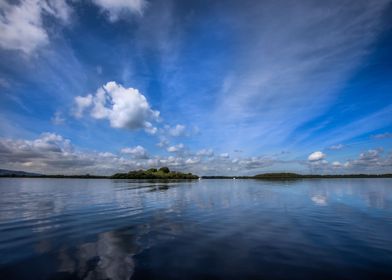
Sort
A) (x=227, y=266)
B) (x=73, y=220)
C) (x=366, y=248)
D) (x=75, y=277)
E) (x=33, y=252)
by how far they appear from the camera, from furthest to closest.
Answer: (x=73, y=220) < (x=366, y=248) < (x=33, y=252) < (x=227, y=266) < (x=75, y=277)

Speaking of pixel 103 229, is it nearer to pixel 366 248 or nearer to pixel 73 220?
pixel 73 220

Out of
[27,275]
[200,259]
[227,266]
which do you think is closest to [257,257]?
[227,266]

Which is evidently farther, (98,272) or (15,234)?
(15,234)

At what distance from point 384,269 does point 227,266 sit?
631 cm

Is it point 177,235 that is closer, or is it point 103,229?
point 177,235

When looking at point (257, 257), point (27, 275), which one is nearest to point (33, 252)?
point (27, 275)

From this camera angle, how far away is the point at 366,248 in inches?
475

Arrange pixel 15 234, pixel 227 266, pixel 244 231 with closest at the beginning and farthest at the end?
pixel 227 266, pixel 15 234, pixel 244 231

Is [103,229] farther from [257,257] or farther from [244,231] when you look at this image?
[257,257]

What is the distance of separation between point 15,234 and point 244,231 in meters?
14.7

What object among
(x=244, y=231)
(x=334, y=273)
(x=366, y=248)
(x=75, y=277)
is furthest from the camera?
(x=244, y=231)

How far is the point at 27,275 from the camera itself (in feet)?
26.8

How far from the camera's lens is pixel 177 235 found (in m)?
14.3

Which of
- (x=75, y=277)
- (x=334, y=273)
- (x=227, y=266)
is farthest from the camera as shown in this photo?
(x=227, y=266)
